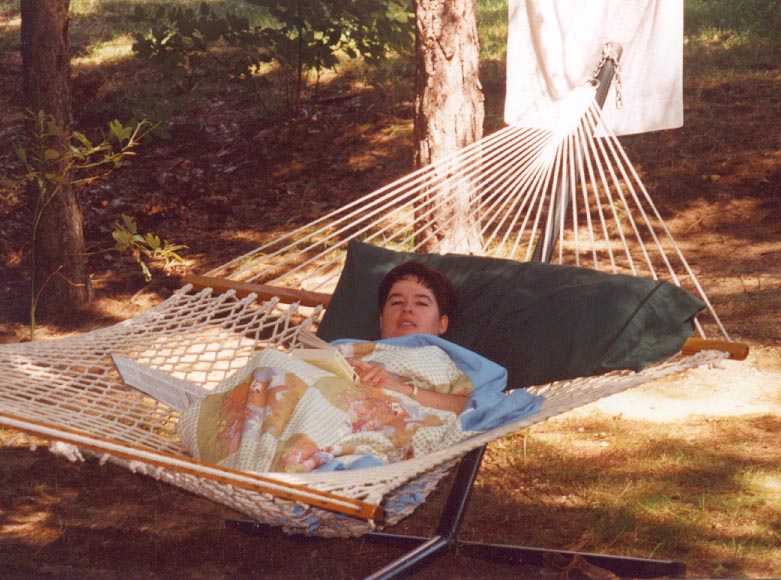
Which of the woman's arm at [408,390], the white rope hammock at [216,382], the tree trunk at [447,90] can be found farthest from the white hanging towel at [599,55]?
the woman's arm at [408,390]

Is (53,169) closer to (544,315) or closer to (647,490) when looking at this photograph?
(544,315)

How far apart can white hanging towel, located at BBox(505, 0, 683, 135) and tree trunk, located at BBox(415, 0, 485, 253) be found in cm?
15

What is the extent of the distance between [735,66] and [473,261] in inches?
158

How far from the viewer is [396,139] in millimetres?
5457

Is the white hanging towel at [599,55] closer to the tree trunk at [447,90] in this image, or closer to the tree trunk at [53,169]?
the tree trunk at [447,90]

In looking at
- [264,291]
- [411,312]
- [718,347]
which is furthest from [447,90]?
[718,347]

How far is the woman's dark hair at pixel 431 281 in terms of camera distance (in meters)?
2.38

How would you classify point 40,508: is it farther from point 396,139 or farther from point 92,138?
point 92,138

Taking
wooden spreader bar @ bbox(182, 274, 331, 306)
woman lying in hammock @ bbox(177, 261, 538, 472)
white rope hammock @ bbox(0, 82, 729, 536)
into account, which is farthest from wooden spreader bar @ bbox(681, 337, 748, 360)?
wooden spreader bar @ bbox(182, 274, 331, 306)

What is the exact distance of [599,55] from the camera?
3246mm

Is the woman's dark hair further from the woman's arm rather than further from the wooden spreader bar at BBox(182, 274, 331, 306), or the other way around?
the woman's arm

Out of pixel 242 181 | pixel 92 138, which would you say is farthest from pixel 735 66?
pixel 92 138

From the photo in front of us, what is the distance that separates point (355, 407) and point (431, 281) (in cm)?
58

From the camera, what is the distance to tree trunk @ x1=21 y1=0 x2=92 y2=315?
3.64 m
